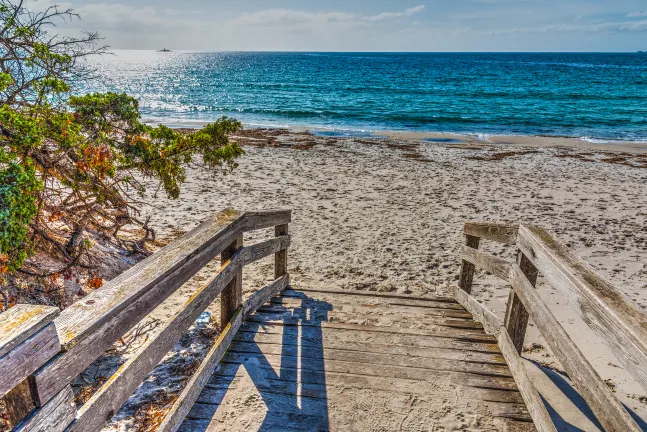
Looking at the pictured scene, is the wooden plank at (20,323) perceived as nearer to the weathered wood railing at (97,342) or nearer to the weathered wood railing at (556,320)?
the weathered wood railing at (97,342)

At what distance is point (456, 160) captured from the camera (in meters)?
15.0

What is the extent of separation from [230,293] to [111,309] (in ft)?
6.08

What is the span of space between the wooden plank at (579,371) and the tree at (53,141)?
134 inches

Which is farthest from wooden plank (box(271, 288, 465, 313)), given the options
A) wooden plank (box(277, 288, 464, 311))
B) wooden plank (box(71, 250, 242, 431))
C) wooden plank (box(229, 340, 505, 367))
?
wooden plank (box(71, 250, 242, 431))

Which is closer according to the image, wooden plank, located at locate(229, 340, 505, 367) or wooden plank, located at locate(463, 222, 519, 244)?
wooden plank, located at locate(229, 340, 505, 367)

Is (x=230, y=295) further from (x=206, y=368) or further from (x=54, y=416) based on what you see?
(x=54, y=416)

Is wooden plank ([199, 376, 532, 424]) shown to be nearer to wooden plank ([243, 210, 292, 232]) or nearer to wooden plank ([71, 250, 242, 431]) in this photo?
wooden plank ([71, 250, 242, 431])

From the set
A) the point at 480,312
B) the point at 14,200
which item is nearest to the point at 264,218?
the point at 14,200

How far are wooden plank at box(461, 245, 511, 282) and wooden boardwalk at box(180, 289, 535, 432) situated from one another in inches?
21.5

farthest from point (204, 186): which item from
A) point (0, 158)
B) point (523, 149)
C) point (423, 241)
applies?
point (523, 149)

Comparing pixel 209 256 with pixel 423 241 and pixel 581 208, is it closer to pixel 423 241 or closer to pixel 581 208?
pixel 423 241

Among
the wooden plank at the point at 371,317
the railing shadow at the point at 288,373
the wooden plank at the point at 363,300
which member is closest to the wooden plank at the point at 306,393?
the railing shadow at the point at 288,373

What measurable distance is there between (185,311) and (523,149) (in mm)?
17649

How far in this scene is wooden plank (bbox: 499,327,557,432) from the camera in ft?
8.42
